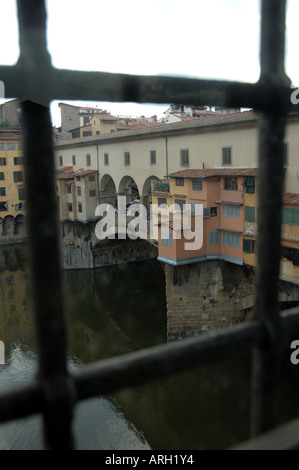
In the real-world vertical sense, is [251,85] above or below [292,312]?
above

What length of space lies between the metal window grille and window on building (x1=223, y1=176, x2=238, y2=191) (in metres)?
8.68

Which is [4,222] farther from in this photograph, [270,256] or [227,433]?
[270,256]

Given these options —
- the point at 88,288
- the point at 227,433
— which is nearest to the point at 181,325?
the point at 227,433

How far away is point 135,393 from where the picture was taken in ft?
28.1

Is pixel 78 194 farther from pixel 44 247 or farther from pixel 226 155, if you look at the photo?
pixel 44 247

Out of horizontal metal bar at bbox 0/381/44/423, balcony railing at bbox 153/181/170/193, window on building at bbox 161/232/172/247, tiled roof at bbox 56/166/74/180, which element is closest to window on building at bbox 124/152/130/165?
balcony railing at bbox 153/181/170/193

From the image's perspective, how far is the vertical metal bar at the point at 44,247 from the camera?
0.63 meters

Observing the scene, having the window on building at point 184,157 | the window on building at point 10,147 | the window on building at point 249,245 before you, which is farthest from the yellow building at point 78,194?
the window on building at point 249,245

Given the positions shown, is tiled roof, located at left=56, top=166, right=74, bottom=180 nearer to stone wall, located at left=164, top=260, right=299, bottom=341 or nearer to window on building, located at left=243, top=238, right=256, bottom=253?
stone wall, located at left=164, top=260, right=299, bottom=341

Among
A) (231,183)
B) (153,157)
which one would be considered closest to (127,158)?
(153,157)

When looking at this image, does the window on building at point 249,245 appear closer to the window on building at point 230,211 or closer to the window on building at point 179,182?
the window on building at point 230,211

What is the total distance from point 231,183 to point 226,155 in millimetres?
739
